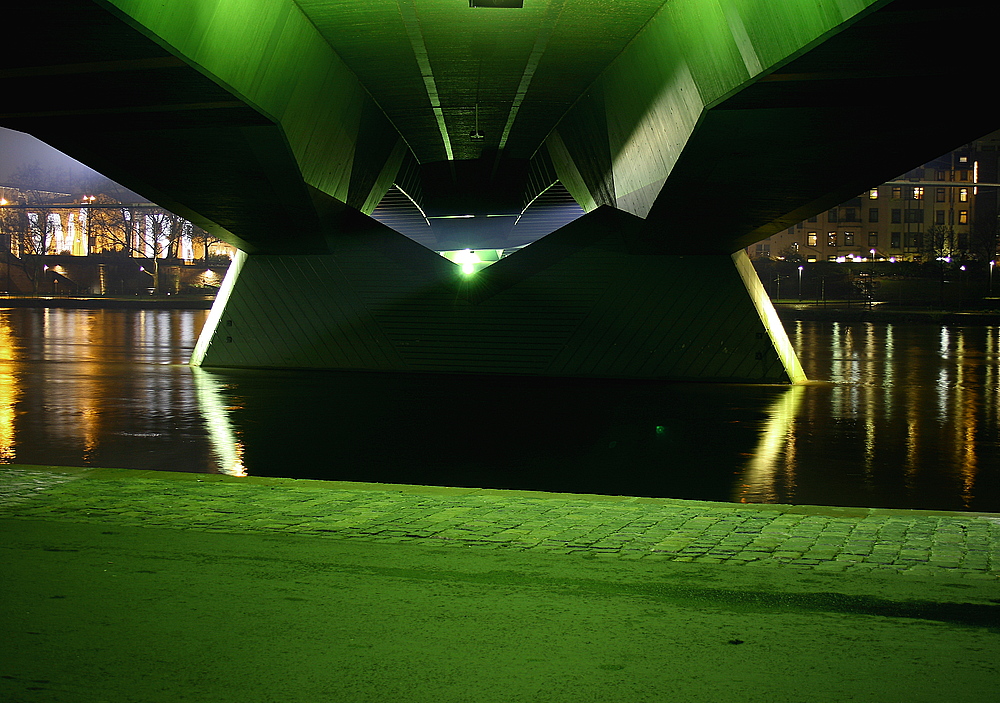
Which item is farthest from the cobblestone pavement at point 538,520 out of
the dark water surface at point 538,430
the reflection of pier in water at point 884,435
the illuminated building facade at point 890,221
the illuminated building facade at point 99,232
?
the illuminated building facade at point 890,221

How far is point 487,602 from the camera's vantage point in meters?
5.46

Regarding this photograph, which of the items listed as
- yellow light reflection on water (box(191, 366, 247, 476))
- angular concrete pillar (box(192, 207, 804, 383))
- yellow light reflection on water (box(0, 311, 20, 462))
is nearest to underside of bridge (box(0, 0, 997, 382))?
angular concrete pillar (box(192, 207, 804, 383))

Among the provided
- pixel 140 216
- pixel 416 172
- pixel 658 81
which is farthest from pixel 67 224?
pixel 658 81

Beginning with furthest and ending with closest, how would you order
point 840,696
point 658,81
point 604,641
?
point 658,81 → point 604,641 → point 840,696

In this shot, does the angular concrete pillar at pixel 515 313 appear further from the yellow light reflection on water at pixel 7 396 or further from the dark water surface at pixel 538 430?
the yellow light reflection on water at pixel 7 396

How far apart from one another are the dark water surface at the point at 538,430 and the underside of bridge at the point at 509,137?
140cm

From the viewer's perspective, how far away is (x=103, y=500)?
825cm

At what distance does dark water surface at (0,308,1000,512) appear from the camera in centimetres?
1145

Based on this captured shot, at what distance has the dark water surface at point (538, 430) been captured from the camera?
1145cm

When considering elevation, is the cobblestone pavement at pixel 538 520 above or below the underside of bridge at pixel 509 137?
below

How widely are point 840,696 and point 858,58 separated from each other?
8.78 metres

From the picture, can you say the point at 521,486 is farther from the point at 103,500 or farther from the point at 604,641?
the point at 604,641

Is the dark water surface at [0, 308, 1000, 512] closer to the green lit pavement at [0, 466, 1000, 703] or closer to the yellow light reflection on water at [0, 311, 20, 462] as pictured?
the yellow light reflection on water at [0, 311, 20, 462]

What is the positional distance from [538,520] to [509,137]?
20.6 metres
